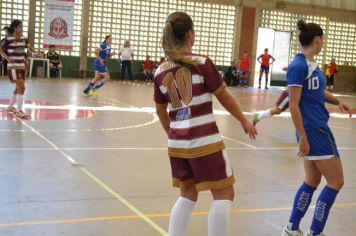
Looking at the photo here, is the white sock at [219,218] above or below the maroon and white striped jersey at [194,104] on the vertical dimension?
below

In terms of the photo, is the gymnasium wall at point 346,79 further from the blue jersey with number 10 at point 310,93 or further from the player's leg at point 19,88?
the blue jersey with number 10 at point 310,93

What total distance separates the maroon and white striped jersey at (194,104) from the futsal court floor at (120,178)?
1139 millimetres

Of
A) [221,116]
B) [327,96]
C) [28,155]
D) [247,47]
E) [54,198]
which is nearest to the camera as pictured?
[327,96]

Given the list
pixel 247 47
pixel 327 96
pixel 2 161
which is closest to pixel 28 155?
pixel 2 161

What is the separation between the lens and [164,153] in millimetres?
7555

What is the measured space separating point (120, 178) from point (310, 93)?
103 inches

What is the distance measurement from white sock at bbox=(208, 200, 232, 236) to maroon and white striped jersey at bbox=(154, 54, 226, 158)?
0.33 metres

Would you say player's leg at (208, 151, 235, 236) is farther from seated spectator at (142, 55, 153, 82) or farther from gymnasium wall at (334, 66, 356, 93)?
gymnasium wall at (334, 66, 356, 93)

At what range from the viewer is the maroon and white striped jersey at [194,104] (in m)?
3.23

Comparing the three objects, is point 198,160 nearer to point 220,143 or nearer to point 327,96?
point 220,143

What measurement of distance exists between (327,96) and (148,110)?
8.51 m

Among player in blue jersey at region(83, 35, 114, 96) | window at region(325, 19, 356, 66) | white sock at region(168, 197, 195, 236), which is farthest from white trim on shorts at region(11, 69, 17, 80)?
window at region(325, 19, 356, 66)

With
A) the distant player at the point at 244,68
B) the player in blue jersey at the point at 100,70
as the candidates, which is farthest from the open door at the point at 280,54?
the player in blue jersey at the point at 100,70

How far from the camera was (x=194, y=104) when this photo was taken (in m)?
3.27
